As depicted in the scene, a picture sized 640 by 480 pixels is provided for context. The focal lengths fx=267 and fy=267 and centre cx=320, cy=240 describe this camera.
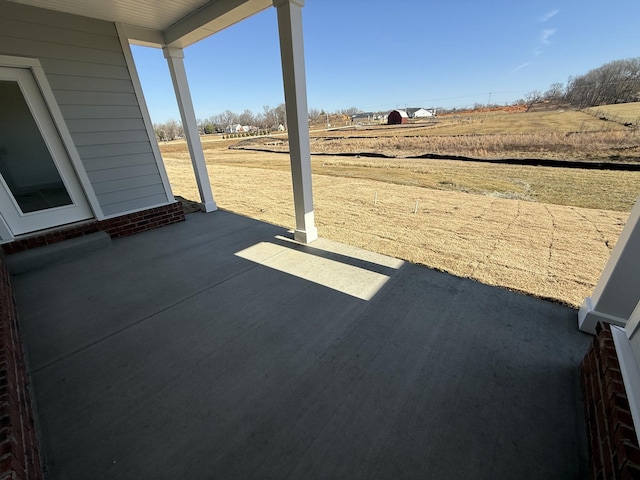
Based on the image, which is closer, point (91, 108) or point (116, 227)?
point (91, 108)

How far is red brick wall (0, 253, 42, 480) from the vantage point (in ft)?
3.36

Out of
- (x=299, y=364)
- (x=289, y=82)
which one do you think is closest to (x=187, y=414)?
(x=299, y=364)

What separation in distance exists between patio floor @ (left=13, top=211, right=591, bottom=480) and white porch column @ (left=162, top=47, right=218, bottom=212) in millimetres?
2539

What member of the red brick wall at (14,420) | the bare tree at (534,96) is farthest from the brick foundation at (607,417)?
the bare tree at (534,96)

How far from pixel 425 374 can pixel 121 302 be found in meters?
2.76

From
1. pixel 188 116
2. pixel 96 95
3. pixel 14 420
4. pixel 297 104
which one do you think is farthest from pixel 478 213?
pixel 96 95

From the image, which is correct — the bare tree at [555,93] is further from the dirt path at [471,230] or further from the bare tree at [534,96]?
the dirt path at [471,230]

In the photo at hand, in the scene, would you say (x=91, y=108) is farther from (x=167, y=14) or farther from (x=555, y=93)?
(x=555, y=93)

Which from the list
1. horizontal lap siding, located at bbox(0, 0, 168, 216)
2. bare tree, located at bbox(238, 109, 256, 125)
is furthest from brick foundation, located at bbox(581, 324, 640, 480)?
bare tree, located at bbox(238, 109, 256, 125)

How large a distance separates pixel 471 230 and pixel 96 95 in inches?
221

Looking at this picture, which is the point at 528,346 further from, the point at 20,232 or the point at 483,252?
the point at 20,232

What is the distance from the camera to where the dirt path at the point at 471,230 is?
2.75 m

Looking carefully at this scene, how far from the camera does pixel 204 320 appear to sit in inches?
91.0

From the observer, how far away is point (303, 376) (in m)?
1.75
